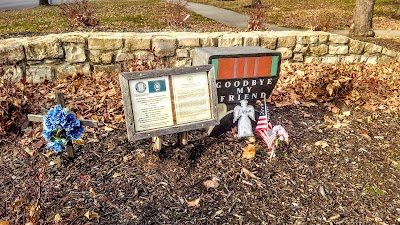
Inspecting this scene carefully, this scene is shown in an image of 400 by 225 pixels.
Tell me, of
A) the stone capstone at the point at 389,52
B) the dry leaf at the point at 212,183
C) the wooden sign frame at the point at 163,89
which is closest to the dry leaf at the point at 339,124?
the wooden sign frame at the point at 163,89

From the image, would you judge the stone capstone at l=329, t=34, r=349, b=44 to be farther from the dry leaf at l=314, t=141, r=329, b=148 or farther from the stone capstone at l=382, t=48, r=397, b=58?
the dry leaf at l=314, t=141, r=329, b=148

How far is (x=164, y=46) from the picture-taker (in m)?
6.24

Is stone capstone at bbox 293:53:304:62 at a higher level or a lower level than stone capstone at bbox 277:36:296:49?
lower

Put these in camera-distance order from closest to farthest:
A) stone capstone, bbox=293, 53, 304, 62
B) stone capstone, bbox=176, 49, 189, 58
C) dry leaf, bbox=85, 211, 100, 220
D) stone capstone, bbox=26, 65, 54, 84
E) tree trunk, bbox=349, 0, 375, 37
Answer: dry leaf, bbox=85, 211, 100, 220, stone capstone, bbox=26, 65, 54, 84, stone capstone, bbox=176, 49, 189, 58, stone capstone, bbox=293, 53, 304, 62, tree trunk, bbox=349, 0, 375, 37

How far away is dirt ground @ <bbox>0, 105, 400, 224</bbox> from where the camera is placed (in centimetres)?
292

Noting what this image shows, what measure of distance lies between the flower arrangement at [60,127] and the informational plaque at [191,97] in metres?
0.91

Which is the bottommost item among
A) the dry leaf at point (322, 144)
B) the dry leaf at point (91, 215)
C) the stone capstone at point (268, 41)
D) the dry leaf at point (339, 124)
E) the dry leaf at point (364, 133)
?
the dry leaf at point (364, 133)

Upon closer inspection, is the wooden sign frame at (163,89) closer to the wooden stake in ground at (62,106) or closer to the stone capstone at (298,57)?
the wooden stake in ground at (62,106)

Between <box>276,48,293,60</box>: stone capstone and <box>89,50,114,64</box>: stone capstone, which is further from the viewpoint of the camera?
<box>276,48,293,60</box>: stone capstone

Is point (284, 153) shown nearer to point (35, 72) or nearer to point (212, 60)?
point (212, 60)

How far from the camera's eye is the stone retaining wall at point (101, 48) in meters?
5.74

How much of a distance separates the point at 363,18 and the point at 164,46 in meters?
6.26

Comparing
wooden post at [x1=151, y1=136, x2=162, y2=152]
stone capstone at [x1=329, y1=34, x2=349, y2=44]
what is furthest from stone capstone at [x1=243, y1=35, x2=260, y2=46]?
wooden post at [x1=151, y1=136, x2=162, y2=152]

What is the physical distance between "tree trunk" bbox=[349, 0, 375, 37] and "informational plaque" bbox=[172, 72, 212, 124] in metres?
8.01
